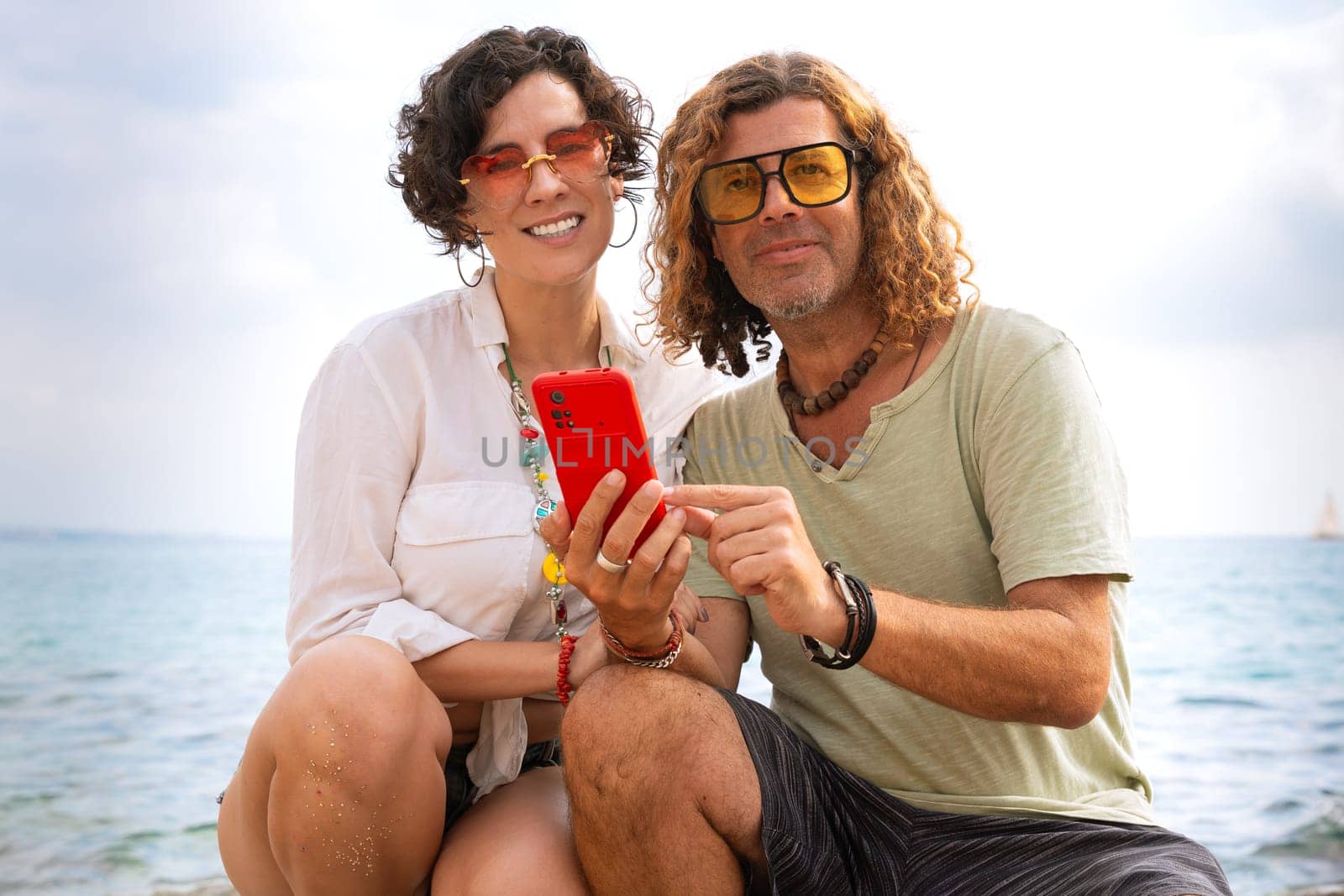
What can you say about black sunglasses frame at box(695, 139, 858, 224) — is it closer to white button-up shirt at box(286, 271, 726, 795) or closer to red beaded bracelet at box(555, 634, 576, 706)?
white button-up shirt at box(286, 271, 726, 795)

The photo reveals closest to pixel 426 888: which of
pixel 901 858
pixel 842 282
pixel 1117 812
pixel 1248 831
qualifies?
pixel 901 858

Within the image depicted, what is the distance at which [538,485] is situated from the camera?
9.27 ft

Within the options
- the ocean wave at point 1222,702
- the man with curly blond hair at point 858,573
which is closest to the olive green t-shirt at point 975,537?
the man with curly blond hair at point 858,573

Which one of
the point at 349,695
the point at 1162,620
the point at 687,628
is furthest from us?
the point at 1162,620

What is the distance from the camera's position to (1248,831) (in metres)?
7.63

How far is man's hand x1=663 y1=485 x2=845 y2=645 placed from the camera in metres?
1.98

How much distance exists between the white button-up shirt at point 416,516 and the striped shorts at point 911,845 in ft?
2.30

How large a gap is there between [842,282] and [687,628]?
0.95 m

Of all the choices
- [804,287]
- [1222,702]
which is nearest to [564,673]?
[804,287]

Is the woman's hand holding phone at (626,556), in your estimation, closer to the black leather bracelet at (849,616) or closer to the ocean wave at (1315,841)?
the black leather bracelet at (849,616)

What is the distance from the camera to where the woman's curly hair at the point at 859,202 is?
2783 mm

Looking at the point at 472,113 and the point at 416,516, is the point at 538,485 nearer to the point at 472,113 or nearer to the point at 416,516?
the point at 416,516

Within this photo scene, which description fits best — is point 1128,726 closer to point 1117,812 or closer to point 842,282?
point 1117,812

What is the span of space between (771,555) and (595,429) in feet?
1.30
